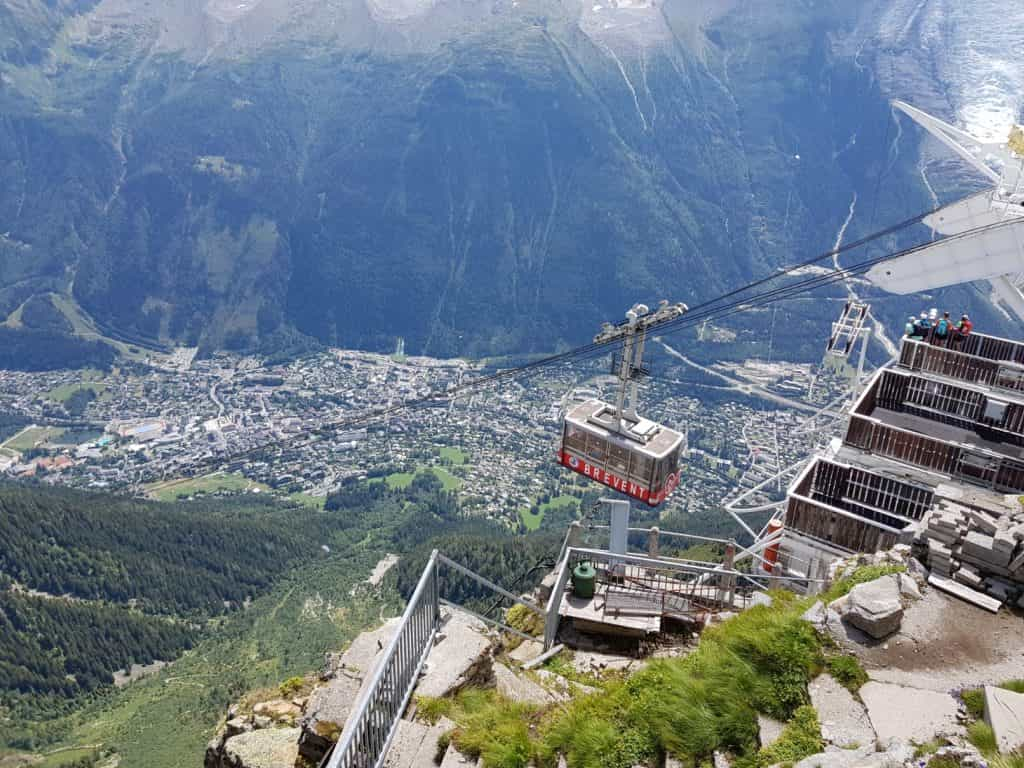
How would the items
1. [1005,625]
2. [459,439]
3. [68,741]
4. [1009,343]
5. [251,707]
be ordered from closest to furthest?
[1005,625]
[251,707]
[1009,343]
[68,741]
[459,439]

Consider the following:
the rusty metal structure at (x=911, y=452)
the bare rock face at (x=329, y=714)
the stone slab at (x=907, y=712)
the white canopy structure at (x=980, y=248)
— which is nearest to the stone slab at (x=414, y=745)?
the bare rock face at (x=329, y=714)

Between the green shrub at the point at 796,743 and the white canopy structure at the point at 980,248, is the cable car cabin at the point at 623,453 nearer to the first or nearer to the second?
the green shrub at the point at 796,743

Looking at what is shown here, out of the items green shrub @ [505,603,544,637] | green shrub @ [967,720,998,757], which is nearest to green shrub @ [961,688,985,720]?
green shrub @ [967,720,998,757]

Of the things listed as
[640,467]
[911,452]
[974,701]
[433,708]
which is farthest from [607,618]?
[911,452]

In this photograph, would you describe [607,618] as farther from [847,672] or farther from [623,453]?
[623,453]

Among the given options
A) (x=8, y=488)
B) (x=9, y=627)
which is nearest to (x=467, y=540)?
(x=9, y=627)

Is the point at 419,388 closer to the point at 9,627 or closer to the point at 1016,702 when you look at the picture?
the point at 9,627

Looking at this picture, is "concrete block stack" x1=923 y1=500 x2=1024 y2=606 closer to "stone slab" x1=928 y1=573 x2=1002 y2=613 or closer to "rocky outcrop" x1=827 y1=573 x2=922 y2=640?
"stone slab" x1=928 y1=573 x2=1002 y2=613
